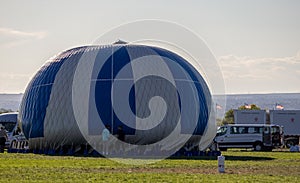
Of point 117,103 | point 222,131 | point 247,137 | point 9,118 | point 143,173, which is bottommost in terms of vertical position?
point 143,173

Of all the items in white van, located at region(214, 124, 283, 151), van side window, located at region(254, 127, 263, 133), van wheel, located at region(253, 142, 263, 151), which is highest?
van side window, located at region(254, 127, 263, 133)

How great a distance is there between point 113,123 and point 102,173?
20.2 metres

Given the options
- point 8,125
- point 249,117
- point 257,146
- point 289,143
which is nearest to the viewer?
point 257,146

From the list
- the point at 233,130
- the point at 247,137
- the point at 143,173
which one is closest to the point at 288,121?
the point at 247,137

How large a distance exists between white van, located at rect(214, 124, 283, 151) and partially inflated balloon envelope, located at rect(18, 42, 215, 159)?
13.2 m

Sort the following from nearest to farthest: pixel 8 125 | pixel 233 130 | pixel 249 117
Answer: pixel 233 130, pixel 8 125, pixel 249 117

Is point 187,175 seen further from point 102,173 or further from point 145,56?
point 145,56

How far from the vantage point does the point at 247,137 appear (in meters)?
64.9

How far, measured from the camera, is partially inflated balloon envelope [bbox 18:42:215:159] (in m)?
46.7

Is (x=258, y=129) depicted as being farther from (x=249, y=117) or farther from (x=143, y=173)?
(x=143, y=173)

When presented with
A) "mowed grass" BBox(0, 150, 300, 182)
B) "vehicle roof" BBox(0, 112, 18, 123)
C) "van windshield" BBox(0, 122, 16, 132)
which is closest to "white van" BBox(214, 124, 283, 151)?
"van windshield" BBox(0, 122, 16, 132)

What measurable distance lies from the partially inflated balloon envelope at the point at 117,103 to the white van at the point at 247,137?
13.2 m

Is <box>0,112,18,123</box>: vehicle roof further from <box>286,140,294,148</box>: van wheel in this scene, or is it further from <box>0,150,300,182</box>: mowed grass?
<box>0,150,300,182</box>: mowed grass

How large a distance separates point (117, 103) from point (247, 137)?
835 inches
